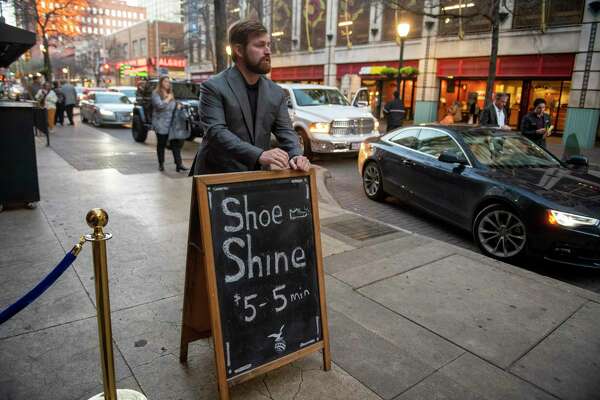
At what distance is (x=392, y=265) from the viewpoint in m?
4.61

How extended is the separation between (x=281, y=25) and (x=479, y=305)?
115 feet

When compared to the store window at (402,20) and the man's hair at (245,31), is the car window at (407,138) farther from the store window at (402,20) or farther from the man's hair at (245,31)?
the store window at (402,20)

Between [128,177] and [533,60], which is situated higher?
[533,60]

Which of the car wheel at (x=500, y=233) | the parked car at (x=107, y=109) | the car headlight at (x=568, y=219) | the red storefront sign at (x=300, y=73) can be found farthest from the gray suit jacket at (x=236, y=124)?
the red storefront sign at (x=300, y=73)

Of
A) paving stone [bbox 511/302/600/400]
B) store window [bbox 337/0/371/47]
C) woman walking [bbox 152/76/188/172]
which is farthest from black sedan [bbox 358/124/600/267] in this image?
store window [bbox 337/0/371/47]

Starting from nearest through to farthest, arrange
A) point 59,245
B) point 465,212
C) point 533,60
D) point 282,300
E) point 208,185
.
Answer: point 208,185, point 282,300, point 59,245, point 465,212, point 533,60

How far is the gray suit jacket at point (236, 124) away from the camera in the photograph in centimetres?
272

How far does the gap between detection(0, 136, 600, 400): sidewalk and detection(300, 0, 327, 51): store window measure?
28632mm

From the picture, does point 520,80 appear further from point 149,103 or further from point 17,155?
point 17,155

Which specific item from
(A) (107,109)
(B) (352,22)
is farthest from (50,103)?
(B) (352,22)

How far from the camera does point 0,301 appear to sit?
348 centimetres

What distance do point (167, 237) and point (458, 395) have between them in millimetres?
Answer: 3641

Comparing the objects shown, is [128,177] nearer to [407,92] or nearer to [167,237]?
[167,237]

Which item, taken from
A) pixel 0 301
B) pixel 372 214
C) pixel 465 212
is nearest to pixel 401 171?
pixel 372 214
